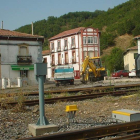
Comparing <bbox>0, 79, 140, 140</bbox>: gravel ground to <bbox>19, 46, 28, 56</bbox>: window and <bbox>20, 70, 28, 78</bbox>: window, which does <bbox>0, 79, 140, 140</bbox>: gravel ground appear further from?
<bbox>19, 46, 28, 56</bbox>: window

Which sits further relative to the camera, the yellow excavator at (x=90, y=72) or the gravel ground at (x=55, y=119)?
the yellow excavator at (x=90, y=72)

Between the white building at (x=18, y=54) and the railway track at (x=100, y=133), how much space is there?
28.6 metres

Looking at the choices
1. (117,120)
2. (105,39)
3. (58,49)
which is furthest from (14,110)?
(105,39)

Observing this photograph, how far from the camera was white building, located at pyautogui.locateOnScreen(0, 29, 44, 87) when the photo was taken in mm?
35500

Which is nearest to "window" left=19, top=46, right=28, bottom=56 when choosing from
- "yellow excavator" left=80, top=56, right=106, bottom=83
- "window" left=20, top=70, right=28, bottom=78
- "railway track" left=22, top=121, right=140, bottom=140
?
"window" left=20, top=70, right=28, bottom=78

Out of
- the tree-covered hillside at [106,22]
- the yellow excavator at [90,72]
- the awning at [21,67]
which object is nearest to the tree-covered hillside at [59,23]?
the tree-covered hillside at [106,22]

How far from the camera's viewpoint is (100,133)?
6523 millimetres

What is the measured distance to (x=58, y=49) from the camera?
208 feet

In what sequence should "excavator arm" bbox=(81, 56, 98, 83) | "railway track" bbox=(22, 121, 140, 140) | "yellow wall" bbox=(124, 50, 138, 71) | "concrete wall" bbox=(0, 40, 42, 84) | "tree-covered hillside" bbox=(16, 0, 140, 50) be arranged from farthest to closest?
"tree-covered hillside" bbox=(16, 0, 140, 50) < "yellow wall" bbox=(124, 50, 138, 71) < "concrete wall" bbox=(0, 40, 42, 84) < "excavator arm" bbox=(81, 56, 98, 83) < "railway track" bbox=(22, 121, 140, 140)

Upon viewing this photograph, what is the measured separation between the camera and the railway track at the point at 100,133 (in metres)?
5.99

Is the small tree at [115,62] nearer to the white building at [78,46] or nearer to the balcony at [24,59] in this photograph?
the white building at [78,46]

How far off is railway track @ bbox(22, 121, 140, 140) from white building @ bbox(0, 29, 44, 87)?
28.6 meters

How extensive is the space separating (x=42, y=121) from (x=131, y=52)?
161ft

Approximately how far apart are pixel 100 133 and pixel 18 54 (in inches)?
1224
